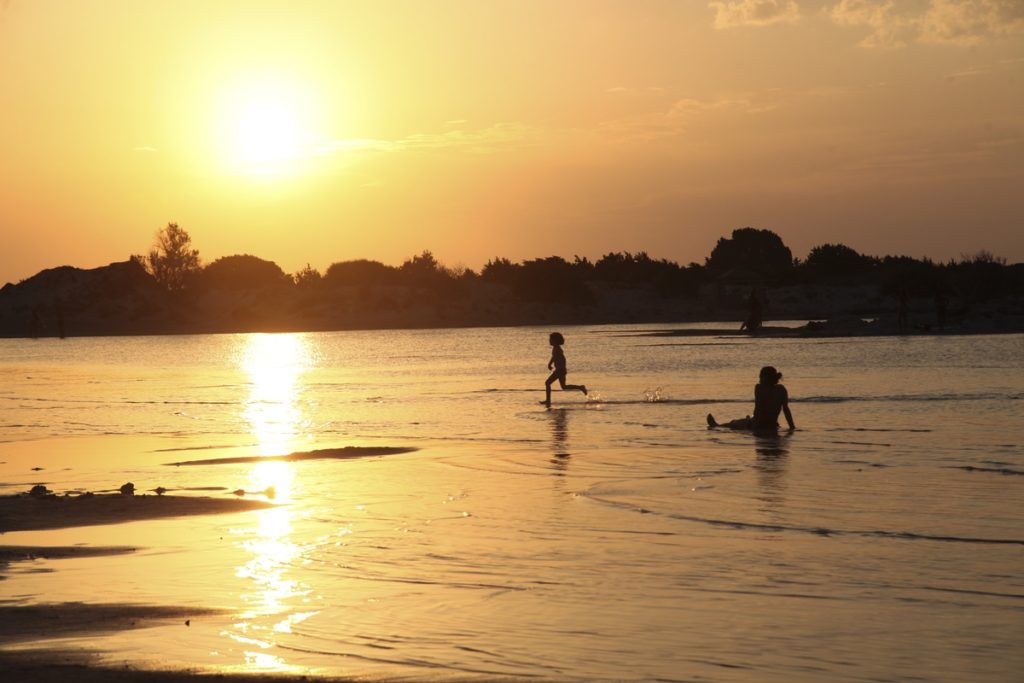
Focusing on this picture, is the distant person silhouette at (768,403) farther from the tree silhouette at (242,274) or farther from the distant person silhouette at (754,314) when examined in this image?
the tree silhouette at (242,274)

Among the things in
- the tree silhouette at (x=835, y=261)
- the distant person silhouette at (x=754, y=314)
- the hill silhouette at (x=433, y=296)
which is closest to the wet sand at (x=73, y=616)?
the distant person silhouette at (x=754, y=314)

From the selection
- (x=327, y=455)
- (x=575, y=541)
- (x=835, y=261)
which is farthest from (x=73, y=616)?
(x=835, y=261)

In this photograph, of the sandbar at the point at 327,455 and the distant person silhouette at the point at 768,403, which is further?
the distant person silhouette at the point at 768,403

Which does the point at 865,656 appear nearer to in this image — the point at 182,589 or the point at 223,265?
the point at 182,589

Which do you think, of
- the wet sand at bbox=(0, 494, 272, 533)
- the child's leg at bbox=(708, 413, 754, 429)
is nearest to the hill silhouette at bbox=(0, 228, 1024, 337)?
the child's leg at bbox=(708, 413, 754, 429)

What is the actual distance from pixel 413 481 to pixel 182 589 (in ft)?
21.0

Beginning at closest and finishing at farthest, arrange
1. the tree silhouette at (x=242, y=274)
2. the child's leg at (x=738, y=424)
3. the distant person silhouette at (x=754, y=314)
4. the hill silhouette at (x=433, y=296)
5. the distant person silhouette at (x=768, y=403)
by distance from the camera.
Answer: the distant person silhouette at (x=768, y=403) → the child's leg at (x=738, y=424) → the distant person silhouette at (x=754, y=314) → the hill silhouette at (x=433, y=296) → the tree silhouette at (x=242, y=274)

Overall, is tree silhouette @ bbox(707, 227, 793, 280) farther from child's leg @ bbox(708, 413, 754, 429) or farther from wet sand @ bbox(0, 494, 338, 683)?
wet sand @ bbox(0, 494, 338, 683)

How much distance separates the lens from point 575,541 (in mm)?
11508

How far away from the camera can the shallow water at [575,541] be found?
787 cm

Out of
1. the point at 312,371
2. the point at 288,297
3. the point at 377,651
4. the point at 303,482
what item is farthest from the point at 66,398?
the point at 288,297

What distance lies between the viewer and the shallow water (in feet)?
25.8

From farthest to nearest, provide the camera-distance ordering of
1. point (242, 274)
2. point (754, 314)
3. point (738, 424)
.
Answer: point (242, 274)
point (754, 314)
point (738, 424)

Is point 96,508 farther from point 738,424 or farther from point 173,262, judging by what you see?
point 173,262
